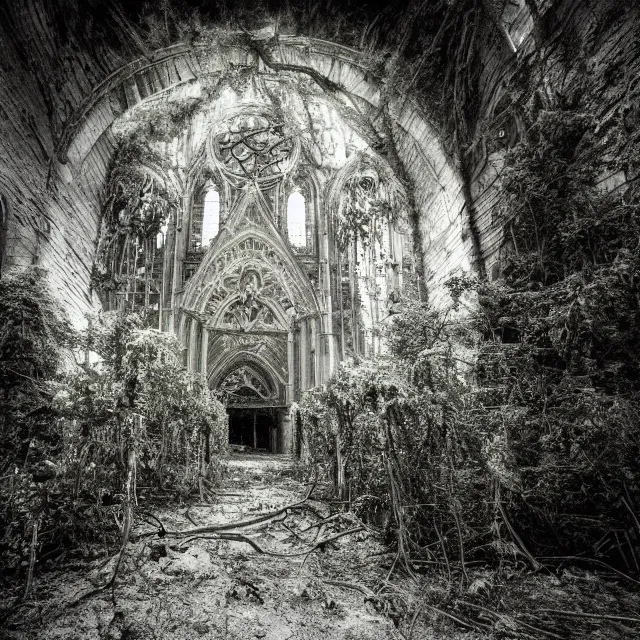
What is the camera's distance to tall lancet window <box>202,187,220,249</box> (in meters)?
14.5

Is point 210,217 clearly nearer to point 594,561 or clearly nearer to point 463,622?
point 594,561

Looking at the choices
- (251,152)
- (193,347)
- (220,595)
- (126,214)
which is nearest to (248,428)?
(193,347)

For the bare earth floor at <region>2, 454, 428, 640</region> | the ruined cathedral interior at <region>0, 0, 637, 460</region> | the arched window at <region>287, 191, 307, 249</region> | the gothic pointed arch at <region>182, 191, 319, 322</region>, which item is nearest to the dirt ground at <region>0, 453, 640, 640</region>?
the bare earth floor at <region>2, 454, 428, 640</region>

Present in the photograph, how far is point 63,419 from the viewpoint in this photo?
3219 mm

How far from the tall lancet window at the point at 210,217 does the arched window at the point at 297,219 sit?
8.13 ft

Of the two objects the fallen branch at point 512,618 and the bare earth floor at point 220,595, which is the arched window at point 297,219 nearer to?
the bare earth floor at point 220,595

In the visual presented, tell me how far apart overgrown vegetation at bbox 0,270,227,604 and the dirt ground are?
355 millimetres

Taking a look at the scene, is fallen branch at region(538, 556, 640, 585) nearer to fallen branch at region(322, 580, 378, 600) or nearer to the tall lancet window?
fallen branch at region(322, 580, 378, 600)

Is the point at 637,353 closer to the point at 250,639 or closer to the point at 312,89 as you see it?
the point at 250,639

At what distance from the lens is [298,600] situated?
269 cm

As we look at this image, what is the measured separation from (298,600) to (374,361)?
2.06m

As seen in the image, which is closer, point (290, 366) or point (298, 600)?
point (298, 600)

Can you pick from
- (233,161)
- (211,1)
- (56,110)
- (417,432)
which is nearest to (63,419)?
(417,432)

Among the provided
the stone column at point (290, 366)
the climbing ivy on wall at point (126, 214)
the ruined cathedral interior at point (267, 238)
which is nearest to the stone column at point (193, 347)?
the ruined cathedral interior at point (267, 238)
